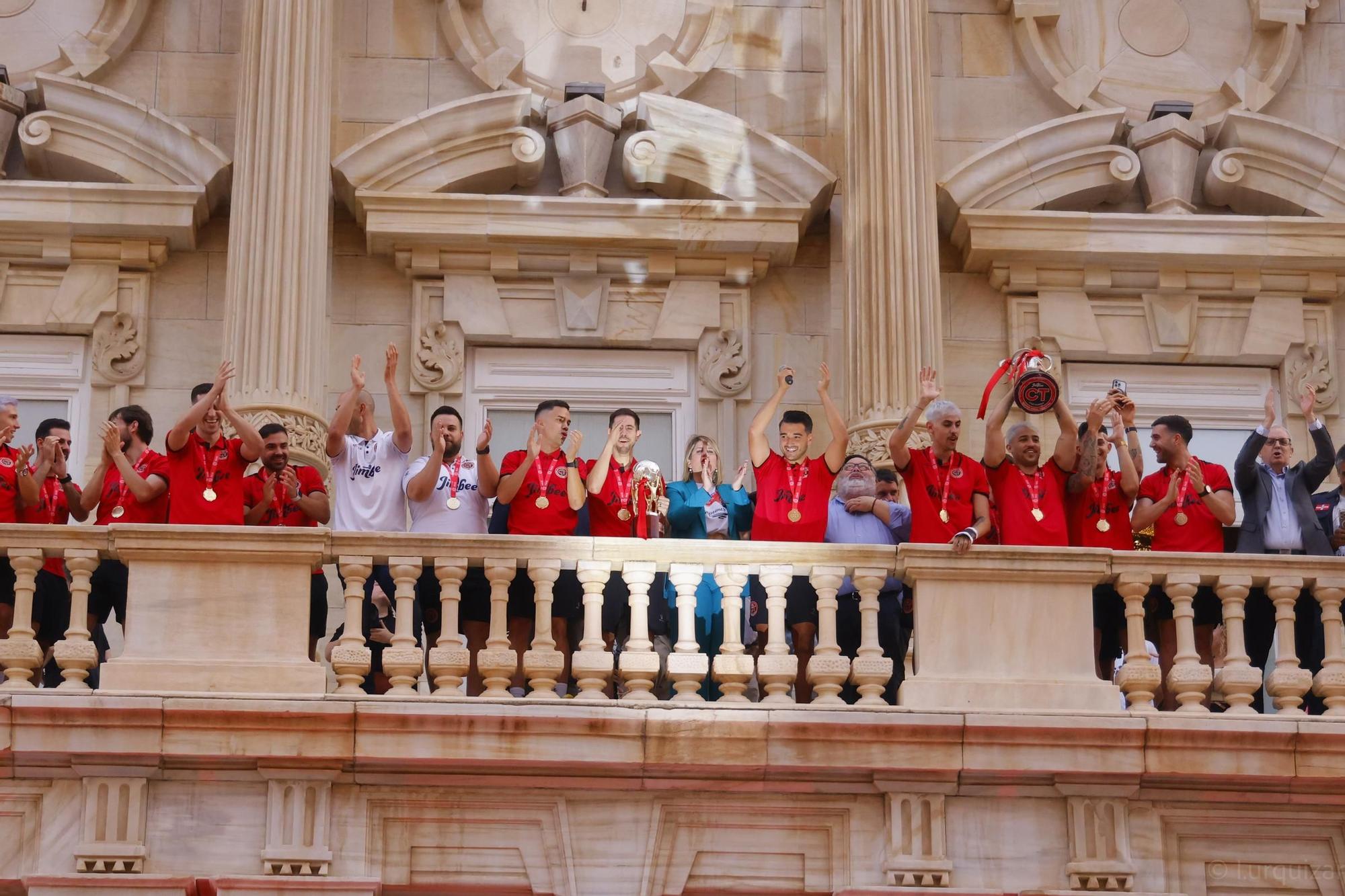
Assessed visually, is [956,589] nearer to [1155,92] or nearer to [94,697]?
[94,697]

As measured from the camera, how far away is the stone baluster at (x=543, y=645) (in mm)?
16172

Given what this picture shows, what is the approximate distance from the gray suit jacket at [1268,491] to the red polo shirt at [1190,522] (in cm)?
15

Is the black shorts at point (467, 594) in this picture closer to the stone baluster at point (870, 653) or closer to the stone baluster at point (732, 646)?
the stone baluster at point (732, 646)

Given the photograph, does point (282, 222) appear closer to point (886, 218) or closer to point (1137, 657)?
point (886, 218)

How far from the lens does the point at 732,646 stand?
1642 cm

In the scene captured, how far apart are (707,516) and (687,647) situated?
127 cm

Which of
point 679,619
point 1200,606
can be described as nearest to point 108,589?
point 679,619

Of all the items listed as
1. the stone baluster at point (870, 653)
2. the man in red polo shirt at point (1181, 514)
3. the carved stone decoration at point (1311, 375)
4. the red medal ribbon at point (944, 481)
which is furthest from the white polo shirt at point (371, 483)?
the carved stone decoration at point (1311, 375)

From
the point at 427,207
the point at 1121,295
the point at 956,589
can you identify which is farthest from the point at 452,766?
the point at 1121,295

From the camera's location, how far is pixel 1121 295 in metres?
21.5

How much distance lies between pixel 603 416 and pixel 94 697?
628 centimetres

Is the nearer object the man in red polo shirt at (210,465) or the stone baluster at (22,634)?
the stone baluster at (22,634)

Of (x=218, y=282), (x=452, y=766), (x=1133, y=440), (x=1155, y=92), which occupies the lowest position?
(x=452, y=766)

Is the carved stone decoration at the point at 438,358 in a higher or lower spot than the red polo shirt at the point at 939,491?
higher
